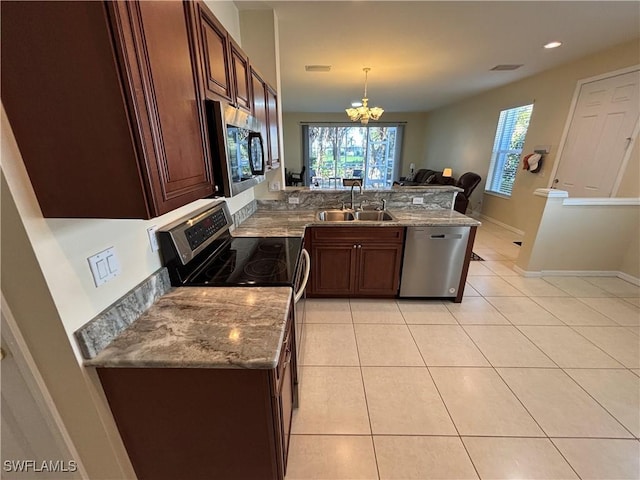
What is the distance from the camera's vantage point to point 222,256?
1.63 m

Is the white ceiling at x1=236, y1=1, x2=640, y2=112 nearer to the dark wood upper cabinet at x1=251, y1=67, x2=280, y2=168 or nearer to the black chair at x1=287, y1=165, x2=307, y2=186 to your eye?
the dark wood upper cabinet at x1=251, y1=67, x2=280, y2=168

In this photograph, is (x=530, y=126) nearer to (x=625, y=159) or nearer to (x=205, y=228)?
(x=625, y=159)

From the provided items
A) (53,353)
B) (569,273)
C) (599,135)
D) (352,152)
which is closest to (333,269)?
(53,353)

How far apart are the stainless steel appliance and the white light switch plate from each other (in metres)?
0.27


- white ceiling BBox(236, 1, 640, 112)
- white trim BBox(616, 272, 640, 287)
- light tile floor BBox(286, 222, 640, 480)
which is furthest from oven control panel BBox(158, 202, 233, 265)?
white trim BBox(616, 272, 640, 287)

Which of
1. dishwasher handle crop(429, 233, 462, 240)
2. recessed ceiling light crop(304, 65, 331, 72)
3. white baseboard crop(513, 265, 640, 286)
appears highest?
recessed ceiling light crop(304, 65, 331, 72)

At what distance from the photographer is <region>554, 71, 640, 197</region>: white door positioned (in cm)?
312

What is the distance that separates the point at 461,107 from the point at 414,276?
606 cm

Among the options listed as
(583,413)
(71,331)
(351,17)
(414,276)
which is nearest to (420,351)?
(414,276)

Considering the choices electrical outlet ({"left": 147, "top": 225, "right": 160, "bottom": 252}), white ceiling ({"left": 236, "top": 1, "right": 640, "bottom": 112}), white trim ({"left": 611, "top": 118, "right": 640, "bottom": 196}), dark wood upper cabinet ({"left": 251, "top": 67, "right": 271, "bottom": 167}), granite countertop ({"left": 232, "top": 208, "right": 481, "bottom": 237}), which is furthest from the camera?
white trim ({"left": 611, "top": 118, "right": 640, "bottom": 196})

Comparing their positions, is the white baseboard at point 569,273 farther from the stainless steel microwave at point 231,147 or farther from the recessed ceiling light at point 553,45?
the stainless steel microwave at point 231,147

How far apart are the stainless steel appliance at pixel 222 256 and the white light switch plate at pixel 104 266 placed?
10.5 inches

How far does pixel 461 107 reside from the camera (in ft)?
21.6

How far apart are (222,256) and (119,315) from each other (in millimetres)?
715
